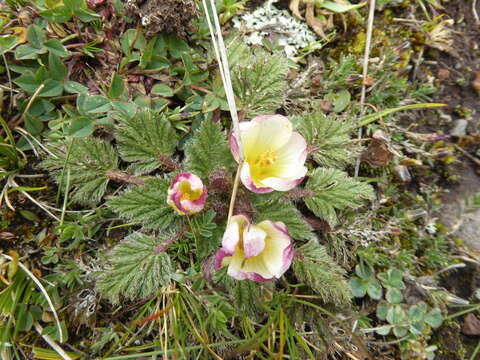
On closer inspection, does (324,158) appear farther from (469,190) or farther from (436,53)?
(436,53)

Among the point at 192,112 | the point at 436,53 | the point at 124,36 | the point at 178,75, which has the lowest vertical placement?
the point at 436,53

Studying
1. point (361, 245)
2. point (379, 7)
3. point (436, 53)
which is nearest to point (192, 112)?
point (361, 245)

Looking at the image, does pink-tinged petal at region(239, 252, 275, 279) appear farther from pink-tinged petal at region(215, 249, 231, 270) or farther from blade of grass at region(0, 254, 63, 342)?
blade of grass at region(0, 254, 63, 342)

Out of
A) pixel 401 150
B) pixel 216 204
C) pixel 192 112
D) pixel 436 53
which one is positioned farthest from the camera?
pixel 436 53

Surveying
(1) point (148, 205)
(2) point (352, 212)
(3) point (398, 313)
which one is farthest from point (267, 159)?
(3) point (398, 313)

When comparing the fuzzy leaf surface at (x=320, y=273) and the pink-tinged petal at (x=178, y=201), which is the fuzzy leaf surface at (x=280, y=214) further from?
the pink-tinged petal at (x=178, y=201)

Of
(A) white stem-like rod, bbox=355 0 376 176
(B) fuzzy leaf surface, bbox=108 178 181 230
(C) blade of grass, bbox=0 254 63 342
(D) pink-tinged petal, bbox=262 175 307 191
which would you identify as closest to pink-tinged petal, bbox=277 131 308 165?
(D) pink-tinged petal, bbox=262 175 307 191

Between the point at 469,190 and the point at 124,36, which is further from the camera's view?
the point at 469,190
